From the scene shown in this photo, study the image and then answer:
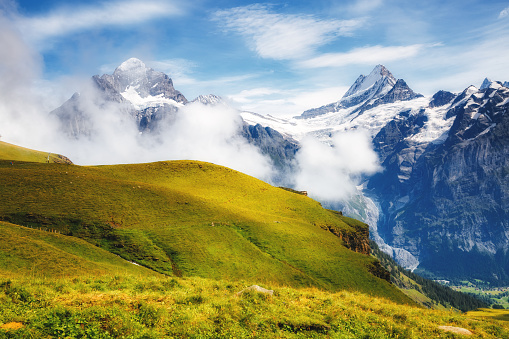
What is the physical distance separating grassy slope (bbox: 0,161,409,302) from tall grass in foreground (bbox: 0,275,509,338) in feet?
67.0

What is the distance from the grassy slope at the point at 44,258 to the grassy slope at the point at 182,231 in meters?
6.28

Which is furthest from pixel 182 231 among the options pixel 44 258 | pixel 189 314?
pixel 189 314

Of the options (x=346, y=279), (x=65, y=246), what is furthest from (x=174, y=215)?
(x=346, y=279)

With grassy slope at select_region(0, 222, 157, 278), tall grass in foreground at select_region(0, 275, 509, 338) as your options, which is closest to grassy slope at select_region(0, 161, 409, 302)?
grassy slope at select_region(0, 222, 157, 278)

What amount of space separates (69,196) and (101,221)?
39.5 feet

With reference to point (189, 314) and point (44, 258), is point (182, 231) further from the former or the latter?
point (189, 314)

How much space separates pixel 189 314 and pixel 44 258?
70.8 feet

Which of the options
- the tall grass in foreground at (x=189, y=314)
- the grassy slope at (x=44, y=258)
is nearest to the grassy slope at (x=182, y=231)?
the grassy slope at (x=44, y=258)

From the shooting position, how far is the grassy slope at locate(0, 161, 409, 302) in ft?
159

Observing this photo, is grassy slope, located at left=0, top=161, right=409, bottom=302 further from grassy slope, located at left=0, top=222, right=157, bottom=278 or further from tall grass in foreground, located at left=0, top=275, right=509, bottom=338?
tall grass in foreground, located at left=0, top=275, right=509, bottom=338

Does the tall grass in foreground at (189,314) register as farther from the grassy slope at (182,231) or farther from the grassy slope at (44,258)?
the grassy slope at (182,231)

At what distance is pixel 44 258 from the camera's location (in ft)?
103

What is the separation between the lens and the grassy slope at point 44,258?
2875cm

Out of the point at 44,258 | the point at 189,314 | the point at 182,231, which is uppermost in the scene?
the point at 182,231
